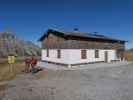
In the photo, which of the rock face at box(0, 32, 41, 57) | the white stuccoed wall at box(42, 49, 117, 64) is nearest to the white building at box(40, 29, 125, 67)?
the white stuccoed wall at box(42, 49, 117, 64)

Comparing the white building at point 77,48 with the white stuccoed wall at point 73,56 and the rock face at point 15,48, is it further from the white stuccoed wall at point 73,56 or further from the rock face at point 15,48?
the rock face at point 15,48

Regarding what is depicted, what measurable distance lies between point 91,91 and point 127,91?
2.16m

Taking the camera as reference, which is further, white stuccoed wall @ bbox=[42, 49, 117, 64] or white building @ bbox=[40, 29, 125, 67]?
white building @ bbox=[40, 29, 125, 67]

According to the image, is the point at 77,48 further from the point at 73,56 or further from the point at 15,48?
the point at 15,48

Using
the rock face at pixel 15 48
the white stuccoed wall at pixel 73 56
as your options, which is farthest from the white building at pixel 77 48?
the rock face at pixel 15 48

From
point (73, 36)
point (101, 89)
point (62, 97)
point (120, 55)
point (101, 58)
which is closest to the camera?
point (62, 97)

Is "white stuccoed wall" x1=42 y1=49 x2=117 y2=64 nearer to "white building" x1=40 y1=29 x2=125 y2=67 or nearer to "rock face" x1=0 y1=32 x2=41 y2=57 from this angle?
"white building" x1=40 y1=29 x2=125 y2=67

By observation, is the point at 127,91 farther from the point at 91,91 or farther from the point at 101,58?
the point at 101,58

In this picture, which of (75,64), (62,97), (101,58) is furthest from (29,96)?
(101,58)

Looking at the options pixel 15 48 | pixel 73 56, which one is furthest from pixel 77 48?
pixel 15 48

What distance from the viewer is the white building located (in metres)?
20.2

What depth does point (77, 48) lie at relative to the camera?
2081 cm

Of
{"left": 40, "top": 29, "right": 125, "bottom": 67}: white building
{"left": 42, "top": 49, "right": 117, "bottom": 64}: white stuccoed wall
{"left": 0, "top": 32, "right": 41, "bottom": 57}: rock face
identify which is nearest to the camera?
{"left": 42, "top": 49, "right": 117, "bottom": 64}: white stuccoed wall

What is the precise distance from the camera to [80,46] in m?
21.2
